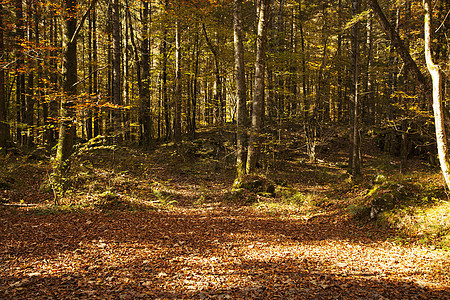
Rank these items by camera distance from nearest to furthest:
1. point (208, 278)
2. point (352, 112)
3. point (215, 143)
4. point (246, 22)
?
point (208, 278)
point (352, 112)
point (215, 143)
point (246, 22)

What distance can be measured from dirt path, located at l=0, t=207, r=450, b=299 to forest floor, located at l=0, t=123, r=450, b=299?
21 millimetres

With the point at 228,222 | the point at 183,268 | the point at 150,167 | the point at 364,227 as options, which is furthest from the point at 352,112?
the point at 183,268

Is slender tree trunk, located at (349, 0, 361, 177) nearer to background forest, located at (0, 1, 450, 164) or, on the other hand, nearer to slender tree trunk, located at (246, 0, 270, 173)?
background forest, located at (0, 1, 450, 164)

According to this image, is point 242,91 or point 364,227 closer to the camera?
point 364,227

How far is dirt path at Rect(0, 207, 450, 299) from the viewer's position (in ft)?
11.7

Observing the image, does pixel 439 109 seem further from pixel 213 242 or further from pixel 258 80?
pixel 258 80

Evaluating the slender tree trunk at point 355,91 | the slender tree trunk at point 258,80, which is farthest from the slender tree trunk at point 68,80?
the slender tree trunk at point 355,91

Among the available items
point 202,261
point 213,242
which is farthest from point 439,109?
point 202,261

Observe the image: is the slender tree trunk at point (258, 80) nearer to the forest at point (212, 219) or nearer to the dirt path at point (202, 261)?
the forest at point (212, 219)

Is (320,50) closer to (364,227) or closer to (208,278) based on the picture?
(364,227)

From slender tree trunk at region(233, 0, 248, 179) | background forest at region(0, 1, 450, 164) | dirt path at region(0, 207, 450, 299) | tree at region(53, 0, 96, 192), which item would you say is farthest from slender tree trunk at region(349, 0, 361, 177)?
tree at region(53, 0, 96, 192)

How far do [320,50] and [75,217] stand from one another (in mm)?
23953

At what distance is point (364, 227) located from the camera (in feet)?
23.1

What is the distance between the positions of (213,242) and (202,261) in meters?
1.13
